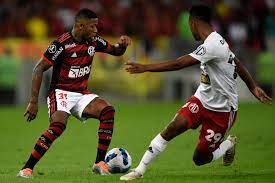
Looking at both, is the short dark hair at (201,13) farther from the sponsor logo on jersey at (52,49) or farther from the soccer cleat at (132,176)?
the soccer cleat at (132,176)

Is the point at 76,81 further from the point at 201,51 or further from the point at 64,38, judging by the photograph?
the point at 201,51

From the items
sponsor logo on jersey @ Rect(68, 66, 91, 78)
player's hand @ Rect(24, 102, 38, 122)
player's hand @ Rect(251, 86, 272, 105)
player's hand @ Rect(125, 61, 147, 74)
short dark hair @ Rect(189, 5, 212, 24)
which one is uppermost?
short dark hair @ Rect(189, 5, 212, 24)

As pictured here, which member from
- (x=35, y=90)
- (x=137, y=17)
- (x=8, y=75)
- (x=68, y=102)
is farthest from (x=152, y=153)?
(x=137, y=17)

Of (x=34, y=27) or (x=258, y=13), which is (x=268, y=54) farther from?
(x=34, y=27)

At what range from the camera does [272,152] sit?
14.6m

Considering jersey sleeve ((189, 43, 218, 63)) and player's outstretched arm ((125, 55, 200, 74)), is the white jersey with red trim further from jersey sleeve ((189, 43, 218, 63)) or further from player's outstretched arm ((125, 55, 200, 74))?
player's outstretched arm ((125, 55, 200, 74))

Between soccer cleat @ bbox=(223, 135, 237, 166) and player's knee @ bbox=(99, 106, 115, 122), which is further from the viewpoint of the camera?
soccer cleat @ bbox=(223, 135, 237, 166)

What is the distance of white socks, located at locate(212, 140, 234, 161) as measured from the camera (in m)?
11.5

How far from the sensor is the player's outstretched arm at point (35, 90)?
36.4 feet

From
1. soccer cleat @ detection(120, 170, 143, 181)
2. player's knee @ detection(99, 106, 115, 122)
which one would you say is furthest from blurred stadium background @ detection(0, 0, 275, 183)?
soccer cleat @ detection(120, 170, 143, 181)

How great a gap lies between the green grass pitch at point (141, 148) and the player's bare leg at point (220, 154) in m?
0.17

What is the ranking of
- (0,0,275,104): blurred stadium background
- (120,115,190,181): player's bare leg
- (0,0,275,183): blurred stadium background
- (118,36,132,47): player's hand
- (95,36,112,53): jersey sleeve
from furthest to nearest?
(0,0,275,104): blurred stadium background
(0,0,275,183): blurred stadium background
(118,36,132,47): player's hand
(95,36,112,53): jersey sleeve
(120,115,190,181): player's bare leg

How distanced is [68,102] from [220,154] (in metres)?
2.29

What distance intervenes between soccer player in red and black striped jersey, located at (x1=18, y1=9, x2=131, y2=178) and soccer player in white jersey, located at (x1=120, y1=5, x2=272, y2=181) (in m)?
0.97
